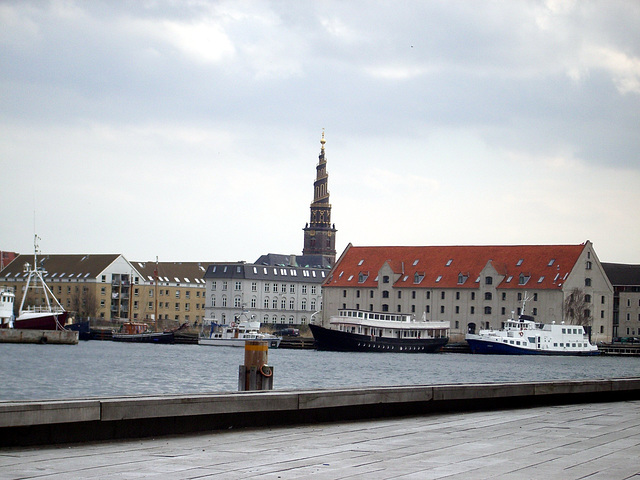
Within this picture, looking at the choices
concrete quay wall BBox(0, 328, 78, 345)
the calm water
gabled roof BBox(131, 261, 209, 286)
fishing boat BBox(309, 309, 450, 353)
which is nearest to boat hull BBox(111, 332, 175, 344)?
concrete quay wall BBox(0, 328, 78, 345)

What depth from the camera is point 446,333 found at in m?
124

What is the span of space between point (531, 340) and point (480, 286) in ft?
49.1

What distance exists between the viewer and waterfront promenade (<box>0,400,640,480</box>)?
948 cm

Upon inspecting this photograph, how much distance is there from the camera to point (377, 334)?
116625 millimetres

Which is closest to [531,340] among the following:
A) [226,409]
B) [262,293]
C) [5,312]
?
[262,293]

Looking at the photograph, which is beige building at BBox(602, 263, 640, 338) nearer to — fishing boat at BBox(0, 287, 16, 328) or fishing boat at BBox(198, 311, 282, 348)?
fishing boat at BBox(198, 311, 282, 348)

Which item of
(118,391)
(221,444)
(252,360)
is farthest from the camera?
(118,391)

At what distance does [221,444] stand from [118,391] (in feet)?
117

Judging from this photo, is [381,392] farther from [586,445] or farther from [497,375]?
[497,375]

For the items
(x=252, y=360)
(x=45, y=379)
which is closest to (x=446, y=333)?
(x=45, y=379)

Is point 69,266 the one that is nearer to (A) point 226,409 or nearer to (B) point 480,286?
(B) point 480,286

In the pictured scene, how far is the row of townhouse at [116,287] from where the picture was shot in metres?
167

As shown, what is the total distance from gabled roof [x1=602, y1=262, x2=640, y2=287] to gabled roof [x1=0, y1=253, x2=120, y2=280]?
80511mm

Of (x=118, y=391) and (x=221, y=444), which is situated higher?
(x=221, y=444)
